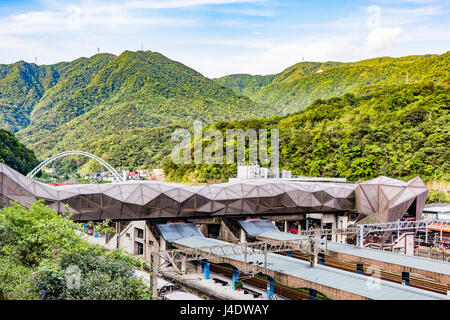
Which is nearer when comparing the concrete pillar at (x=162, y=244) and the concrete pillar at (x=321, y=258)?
the concrete pillar at (x=321, y=258)

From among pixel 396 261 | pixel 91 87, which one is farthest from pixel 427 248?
pixel 91 87

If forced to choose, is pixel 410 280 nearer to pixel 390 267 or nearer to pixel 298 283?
pixel 390 267

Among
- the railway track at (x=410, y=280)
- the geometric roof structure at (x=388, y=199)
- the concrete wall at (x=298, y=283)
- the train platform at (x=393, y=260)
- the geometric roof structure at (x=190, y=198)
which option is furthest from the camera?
the geometric roof structure at (x=388, y=199)

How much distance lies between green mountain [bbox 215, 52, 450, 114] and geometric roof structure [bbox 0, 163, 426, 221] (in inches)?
1703

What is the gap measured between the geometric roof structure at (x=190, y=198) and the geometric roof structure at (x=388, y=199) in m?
0.09

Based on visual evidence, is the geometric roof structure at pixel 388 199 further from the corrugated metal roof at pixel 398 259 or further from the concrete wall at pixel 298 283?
the concrete wall at pixel 298 283

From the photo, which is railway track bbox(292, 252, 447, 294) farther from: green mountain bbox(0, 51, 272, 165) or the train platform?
green mountain bbox(0, 51, 272, 165)

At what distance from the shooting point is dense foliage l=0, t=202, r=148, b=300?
12.0 metres

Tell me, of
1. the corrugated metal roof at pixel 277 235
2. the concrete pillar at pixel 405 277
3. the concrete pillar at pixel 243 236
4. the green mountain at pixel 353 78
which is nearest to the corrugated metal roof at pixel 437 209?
the corrugated metal roof at pixel 277 235

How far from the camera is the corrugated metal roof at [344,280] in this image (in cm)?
1520

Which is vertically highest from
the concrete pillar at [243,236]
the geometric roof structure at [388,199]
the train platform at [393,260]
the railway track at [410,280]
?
the geometric roof structure at [388,199]

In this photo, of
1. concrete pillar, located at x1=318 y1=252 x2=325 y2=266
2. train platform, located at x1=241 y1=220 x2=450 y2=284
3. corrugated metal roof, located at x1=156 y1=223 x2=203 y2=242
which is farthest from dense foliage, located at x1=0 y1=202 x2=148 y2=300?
concrete pillar, located at x1=318 y1=252 x2=325 y2=266
